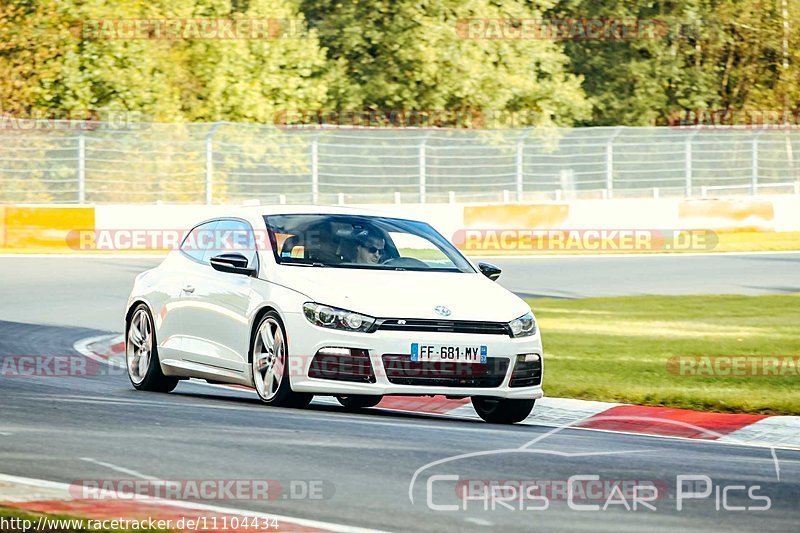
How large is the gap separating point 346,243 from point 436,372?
5.14ft

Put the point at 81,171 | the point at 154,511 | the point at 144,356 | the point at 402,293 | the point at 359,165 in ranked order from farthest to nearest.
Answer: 1. the point at 359,165
2. the point at 81,171
3. the point at 144,356
4. the point at 402,293
5. the point at 154,511

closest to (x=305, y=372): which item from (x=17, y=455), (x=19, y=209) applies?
(x=17, y=455)

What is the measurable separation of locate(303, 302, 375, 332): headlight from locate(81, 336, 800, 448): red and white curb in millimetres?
1583

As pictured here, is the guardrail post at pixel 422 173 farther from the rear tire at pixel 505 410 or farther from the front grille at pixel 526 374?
the front grille at pixel 526 374

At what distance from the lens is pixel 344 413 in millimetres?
10945

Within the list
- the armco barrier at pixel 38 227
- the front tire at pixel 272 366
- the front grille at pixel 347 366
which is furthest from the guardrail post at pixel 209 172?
the front grille at pixel 347 366

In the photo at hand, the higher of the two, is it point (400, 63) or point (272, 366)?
point (400, 63)

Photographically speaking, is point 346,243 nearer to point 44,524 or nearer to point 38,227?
point 44,524

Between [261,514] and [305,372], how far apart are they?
135 inches

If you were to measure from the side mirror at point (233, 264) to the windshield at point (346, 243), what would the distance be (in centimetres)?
22

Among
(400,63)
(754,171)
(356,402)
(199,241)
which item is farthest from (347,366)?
(400,63)

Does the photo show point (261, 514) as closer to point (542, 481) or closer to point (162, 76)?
point (542, 481)

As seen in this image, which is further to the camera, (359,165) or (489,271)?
(359,165)

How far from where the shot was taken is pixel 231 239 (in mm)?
12016
